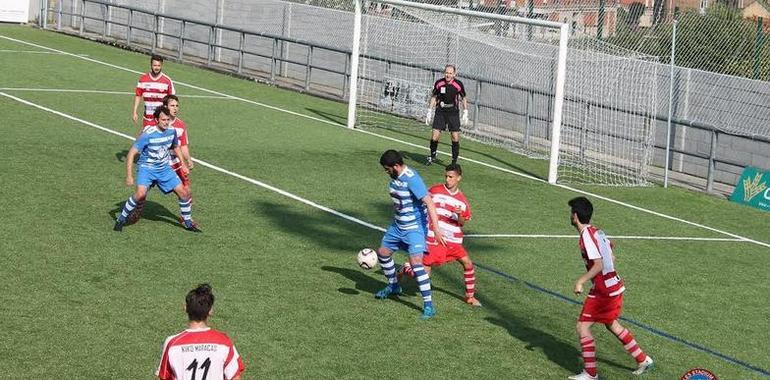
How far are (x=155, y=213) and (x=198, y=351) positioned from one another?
9718 mm

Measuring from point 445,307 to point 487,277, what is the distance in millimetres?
1808

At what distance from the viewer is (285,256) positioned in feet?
51.5

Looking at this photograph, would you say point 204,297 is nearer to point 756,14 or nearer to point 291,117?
point 291,117

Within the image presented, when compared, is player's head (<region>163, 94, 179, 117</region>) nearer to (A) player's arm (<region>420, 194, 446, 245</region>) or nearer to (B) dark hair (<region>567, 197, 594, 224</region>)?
(A) player's arm (<region>420, 194, 446, 245</region>)

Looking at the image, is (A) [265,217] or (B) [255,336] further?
(A) [265,217]

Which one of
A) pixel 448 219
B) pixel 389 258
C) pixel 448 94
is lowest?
pixel 389 258

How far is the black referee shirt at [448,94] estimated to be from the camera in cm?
2372

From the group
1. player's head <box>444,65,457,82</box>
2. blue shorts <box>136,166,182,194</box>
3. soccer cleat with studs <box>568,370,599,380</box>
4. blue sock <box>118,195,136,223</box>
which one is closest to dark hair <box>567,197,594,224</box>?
soccer cleat with studs <box>568,370,599,380</box>

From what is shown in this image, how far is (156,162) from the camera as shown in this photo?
52.6ft

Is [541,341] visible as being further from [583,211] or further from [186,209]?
[186,209]

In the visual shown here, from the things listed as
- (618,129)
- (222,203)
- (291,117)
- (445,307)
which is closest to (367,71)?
(291,117)

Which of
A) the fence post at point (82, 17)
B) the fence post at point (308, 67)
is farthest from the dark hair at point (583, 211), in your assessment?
the fence post at point (82, 17)

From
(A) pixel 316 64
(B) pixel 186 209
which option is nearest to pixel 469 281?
(B) pixel 186 209

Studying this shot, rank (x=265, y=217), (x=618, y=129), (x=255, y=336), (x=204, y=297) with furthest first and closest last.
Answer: (x=618, y=129) < (x=265, y=217) < (x=255, y=336) < (x=204, y=297)
